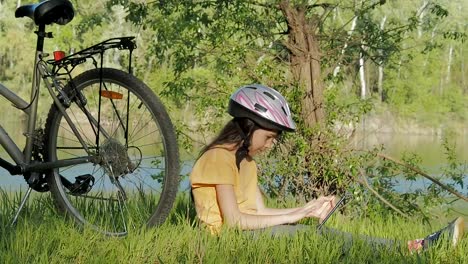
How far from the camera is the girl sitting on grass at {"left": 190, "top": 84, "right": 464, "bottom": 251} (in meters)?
4.55

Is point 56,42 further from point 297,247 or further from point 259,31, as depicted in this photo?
point 297,247

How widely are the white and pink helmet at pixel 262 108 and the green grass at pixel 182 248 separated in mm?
559

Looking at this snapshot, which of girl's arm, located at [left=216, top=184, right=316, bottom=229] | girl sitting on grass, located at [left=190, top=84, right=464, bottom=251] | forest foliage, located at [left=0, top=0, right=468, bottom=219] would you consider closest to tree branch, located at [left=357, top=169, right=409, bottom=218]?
forest foliage, located at [left=0, top=0, right=468, bottom=219]

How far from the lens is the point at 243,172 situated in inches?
189

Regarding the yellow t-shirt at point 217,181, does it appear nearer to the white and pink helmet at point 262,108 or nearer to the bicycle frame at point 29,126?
the white and pink helmet at point 262,108

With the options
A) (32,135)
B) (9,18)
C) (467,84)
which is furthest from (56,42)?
(32,135)

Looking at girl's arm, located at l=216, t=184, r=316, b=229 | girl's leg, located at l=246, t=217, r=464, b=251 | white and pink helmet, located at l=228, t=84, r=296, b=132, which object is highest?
white and pink helmet, located at l=228, t=84, r=296, b=132

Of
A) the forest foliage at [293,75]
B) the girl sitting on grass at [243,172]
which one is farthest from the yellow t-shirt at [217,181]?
the forest foliage at [293,75]

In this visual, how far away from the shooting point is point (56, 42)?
4253 centimetres

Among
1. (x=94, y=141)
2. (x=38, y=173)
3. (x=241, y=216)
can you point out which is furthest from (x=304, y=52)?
(x=241, y=216)

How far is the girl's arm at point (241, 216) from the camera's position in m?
4.50

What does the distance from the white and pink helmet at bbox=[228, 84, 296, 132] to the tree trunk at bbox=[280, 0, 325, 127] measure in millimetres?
4535

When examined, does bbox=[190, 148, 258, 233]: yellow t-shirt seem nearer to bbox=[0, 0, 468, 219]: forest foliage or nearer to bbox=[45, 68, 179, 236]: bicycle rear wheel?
bbox=[45, 68, 179, 236]: bicycle rear wheel

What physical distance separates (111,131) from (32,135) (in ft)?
1.78
